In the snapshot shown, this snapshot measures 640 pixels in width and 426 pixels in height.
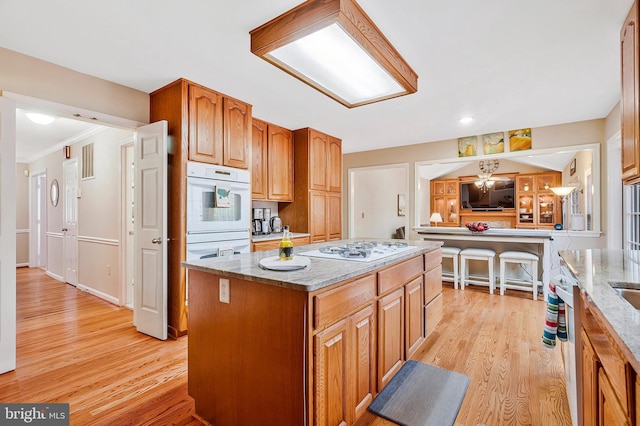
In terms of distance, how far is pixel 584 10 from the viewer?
5.84ft

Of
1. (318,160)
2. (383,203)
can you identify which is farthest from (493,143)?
(383,203)

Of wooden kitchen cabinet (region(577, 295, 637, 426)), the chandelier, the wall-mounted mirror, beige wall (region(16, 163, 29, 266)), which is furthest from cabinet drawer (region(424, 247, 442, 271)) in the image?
beige wall (region(16, 163, 29, 266))

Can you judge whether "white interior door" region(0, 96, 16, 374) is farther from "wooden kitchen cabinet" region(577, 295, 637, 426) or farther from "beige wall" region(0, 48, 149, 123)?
"wooden kitchen cabinet" region(577, 295, 637, 426)

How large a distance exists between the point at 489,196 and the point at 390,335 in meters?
8.70

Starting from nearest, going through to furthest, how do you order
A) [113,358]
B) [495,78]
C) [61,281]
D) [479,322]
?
[113,358], [495,78], [479,322], [61,281]

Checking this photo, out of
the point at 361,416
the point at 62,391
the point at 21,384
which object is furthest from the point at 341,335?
the point at 21,384

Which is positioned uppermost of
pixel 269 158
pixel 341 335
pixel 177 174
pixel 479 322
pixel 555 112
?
pixel 555 112

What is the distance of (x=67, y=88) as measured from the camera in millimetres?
2471

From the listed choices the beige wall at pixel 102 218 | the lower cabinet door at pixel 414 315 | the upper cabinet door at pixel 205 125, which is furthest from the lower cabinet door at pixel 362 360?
the beige wall at pixel 102 218

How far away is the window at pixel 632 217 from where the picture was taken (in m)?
3.05

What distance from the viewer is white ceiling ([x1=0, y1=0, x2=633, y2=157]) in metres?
1.77

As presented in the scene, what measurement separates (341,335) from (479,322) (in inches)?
94.4

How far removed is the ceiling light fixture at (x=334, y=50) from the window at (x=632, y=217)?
2.78m

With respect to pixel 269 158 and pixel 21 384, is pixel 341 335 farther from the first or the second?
pixel 269 158
